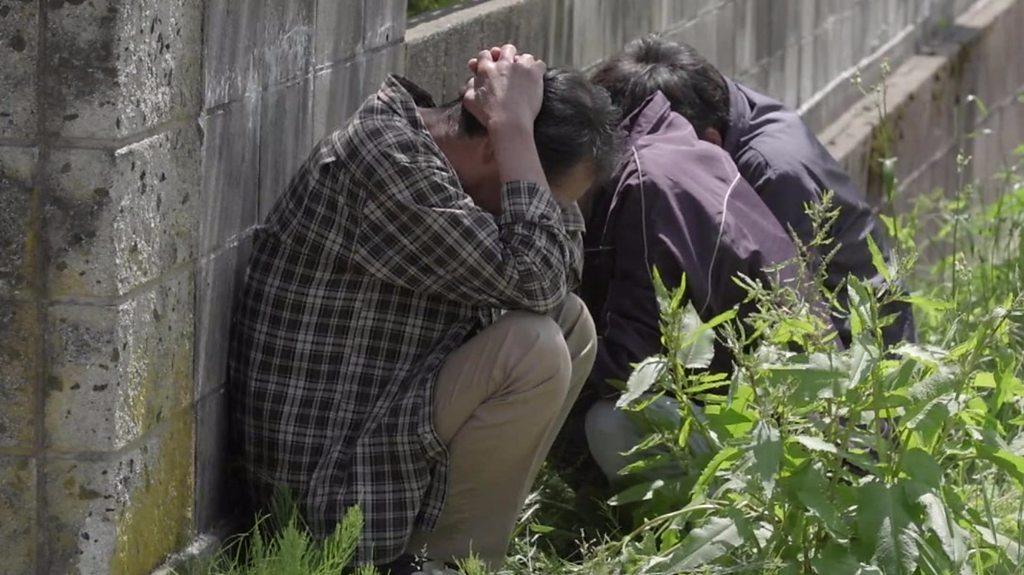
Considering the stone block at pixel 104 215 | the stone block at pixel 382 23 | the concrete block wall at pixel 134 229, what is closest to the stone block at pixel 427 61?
the stone block at pixel 382 23

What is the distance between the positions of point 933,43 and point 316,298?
7678mm

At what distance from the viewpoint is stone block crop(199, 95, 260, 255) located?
329 centimetres

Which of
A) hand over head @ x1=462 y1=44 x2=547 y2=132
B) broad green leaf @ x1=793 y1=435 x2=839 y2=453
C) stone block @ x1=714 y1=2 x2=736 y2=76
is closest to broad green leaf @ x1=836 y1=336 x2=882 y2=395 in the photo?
broad green leaf @ x1=793 y1=435 x2=839 y2=453

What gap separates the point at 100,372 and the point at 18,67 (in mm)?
536

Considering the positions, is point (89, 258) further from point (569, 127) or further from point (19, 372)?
point (569, 127)

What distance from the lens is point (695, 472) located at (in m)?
3.85

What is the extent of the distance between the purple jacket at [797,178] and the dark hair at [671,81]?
2.5 inches

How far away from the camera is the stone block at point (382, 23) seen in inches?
159

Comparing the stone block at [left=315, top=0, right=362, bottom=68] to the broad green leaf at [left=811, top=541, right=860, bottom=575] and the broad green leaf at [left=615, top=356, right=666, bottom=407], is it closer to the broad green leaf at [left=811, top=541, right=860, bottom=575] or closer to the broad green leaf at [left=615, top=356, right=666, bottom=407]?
the broad green leaf at [left=615, top=356, right=666, bottom=407]

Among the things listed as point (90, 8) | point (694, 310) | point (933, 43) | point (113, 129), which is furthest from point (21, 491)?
point (933, 43)

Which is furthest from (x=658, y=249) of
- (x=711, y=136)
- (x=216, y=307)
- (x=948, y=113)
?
(x=948, y=113)

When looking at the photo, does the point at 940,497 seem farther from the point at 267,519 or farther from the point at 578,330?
the point at 267,519

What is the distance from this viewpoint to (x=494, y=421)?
3607 mm

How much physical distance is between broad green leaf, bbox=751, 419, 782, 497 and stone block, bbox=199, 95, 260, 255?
112 centimetres
